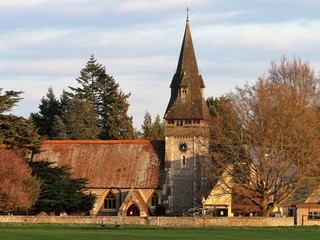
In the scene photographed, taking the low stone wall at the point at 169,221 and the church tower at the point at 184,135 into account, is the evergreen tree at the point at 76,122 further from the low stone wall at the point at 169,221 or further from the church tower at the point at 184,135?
the low stone wall at the point at 169,221

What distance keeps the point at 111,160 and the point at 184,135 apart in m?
7.12

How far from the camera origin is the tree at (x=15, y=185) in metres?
65.1

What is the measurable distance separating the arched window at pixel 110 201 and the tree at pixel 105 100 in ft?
64.7

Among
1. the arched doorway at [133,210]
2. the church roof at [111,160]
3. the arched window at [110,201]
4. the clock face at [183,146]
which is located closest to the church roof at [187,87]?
the clock face at [183,146]

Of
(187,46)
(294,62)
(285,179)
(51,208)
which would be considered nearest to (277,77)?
(294,62)

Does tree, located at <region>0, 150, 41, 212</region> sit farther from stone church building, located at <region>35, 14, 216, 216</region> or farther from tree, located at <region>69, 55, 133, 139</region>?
tree, located at <region>69, 55, 133, 139</region>

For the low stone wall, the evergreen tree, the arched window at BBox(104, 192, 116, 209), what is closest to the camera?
the low stone wall

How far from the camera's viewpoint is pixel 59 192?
70688 millimetres

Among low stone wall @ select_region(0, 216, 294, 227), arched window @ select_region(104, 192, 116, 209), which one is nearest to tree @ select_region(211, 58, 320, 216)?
low stone wall @ select_region(0, 216, 294, 227)

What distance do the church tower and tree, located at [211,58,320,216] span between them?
9.58 m

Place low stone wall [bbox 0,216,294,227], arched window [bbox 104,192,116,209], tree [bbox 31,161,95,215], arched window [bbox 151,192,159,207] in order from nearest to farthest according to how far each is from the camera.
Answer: low stone wall [bbox 0,216,294,227] < tree [bbox 31,161,95,215] < arched window [bbox 151,192,159,207] < arched window [bbox 104,192,116,209]

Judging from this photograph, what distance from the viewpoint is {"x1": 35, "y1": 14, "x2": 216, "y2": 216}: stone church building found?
255 ft

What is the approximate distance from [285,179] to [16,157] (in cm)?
1985

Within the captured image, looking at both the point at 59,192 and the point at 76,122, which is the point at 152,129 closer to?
the point at 76,122
